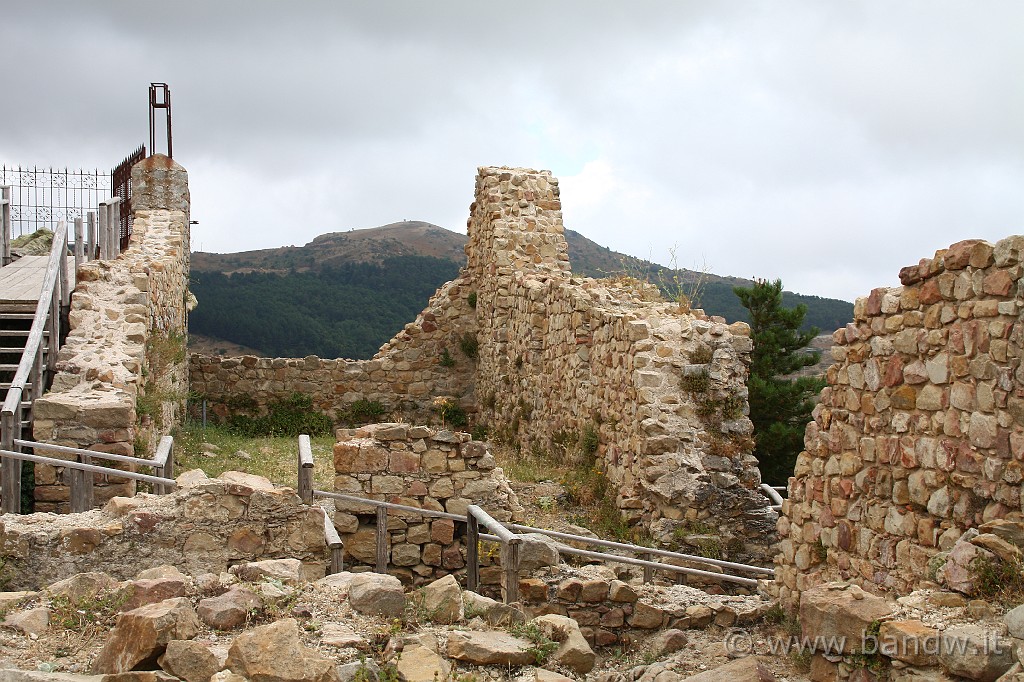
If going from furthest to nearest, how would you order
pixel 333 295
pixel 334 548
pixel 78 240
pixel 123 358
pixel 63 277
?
1. pixel 333 295
2. pixel 78 240
3. pixel 63 277
4. pixel 123 358
5. pixel 334 548

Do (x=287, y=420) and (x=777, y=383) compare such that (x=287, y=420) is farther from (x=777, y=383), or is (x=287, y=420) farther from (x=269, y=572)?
(x=269, y=572)

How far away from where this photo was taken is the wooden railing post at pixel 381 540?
832 cm

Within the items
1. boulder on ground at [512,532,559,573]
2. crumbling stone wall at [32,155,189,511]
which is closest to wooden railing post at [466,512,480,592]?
boulder on ground at [512,532,559,573]

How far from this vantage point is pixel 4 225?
56.2ft

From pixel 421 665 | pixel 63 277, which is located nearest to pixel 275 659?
pixel 421 665

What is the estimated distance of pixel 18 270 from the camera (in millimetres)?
14656

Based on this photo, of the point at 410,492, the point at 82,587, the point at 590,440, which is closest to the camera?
the point at 82,587

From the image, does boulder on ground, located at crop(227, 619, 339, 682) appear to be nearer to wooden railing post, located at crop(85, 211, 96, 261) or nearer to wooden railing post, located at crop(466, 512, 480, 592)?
wooden railing post, located at crop(466, 512, 480, 592)

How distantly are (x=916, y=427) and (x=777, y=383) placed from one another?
552 inches

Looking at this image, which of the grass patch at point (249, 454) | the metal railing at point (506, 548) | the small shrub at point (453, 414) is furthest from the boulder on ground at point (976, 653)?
the small shrub at point (453, 414)

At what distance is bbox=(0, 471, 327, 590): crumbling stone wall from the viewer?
5.89 m

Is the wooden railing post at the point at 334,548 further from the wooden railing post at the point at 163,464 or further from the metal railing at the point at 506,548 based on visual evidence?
the wooden railing post at the point at 163,464

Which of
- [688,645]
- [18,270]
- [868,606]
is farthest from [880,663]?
[18,270]

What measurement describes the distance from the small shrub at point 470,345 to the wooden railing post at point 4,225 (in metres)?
7.77
